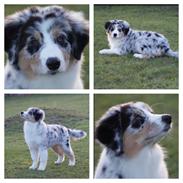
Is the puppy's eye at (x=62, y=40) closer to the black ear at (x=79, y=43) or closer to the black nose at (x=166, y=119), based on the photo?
the black ear at (x=79, y=43)

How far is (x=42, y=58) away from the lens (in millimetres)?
3496

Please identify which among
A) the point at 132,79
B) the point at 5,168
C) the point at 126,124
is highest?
the point at 132,79

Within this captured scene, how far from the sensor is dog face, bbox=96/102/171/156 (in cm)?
351

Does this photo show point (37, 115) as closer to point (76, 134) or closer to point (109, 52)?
point (76, 134)

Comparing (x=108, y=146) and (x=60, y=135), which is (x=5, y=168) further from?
(x=108, y=146)

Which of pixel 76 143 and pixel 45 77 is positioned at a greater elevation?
pixel 45 77

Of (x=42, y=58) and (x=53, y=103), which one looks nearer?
(x=42, y=58)

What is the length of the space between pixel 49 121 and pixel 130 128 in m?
0.55

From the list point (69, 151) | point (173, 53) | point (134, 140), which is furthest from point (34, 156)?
point (173, 53)

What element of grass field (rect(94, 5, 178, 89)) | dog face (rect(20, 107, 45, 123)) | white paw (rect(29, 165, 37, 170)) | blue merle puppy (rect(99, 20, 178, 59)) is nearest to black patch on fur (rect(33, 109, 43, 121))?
dog face (rect(20, 107, 45, 123))

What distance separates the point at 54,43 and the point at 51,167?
2.64 feet

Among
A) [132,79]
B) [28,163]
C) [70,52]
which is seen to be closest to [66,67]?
[70,52]

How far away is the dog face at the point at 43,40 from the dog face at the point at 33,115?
0.85ft

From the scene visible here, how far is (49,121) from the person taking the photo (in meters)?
3.72
